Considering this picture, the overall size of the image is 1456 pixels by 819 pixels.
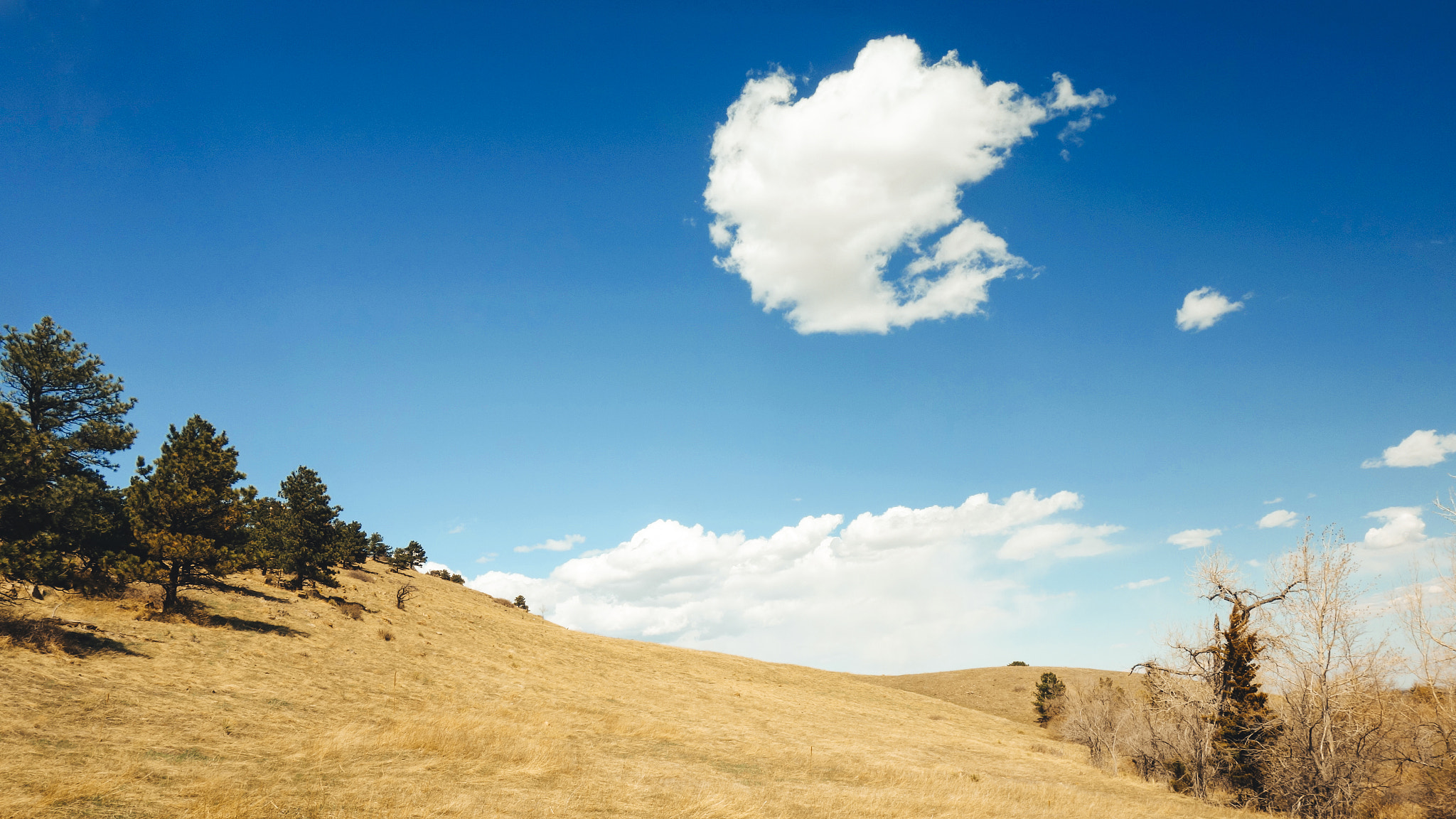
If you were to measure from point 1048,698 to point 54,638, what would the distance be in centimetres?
7861

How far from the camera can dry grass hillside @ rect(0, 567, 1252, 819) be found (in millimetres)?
13836

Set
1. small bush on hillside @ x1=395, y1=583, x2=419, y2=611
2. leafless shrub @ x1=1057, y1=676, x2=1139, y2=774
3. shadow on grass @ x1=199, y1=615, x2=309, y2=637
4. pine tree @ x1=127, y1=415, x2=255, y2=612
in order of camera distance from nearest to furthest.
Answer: pine tree @ x1=127, y1=415, x2=255, y2=612, shadow on grass @ x1=199, y1=615, x2=309, y2=637, leafless shrub @ x1=1057, y1=676, x2=1139, y2=774, small bush on hillside @ x1=395, y1=583, x2=419, y2=611

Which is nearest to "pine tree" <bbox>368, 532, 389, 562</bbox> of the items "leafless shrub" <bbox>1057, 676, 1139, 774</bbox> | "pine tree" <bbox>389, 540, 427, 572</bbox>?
"pine tree" <bbox>389, 540, 427, 572</bbox>

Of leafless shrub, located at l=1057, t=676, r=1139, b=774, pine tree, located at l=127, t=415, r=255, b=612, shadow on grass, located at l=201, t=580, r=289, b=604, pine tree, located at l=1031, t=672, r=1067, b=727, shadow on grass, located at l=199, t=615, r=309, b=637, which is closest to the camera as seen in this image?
pine tree, located at l=127, t=415, r=255, b=612

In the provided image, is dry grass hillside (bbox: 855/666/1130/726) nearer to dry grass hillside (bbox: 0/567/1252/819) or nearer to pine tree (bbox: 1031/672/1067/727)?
pine tree (bbox: 1031/672/1067/727)

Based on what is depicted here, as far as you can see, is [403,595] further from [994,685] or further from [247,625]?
[994,685]

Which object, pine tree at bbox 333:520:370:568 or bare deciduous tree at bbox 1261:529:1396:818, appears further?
pine tree at bbox 333:520:370:568

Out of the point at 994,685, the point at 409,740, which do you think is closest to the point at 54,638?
the point at 409,740

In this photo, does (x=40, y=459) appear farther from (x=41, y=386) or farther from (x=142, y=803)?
(x=142, y=803)

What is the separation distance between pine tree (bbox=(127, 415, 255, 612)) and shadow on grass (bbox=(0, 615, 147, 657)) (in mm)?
4054

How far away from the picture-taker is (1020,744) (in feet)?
170

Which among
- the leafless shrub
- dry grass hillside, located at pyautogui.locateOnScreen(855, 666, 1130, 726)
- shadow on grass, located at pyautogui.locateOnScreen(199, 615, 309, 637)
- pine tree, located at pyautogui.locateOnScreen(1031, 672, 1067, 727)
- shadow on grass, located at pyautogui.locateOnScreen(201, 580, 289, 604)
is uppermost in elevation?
shadow on grass, located at pyautogui.locateOnScreen(201, 580, 289, 604)

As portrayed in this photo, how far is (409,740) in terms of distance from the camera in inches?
784

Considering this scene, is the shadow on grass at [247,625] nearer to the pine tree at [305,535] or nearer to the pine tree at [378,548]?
the pine tree at [305,535]
